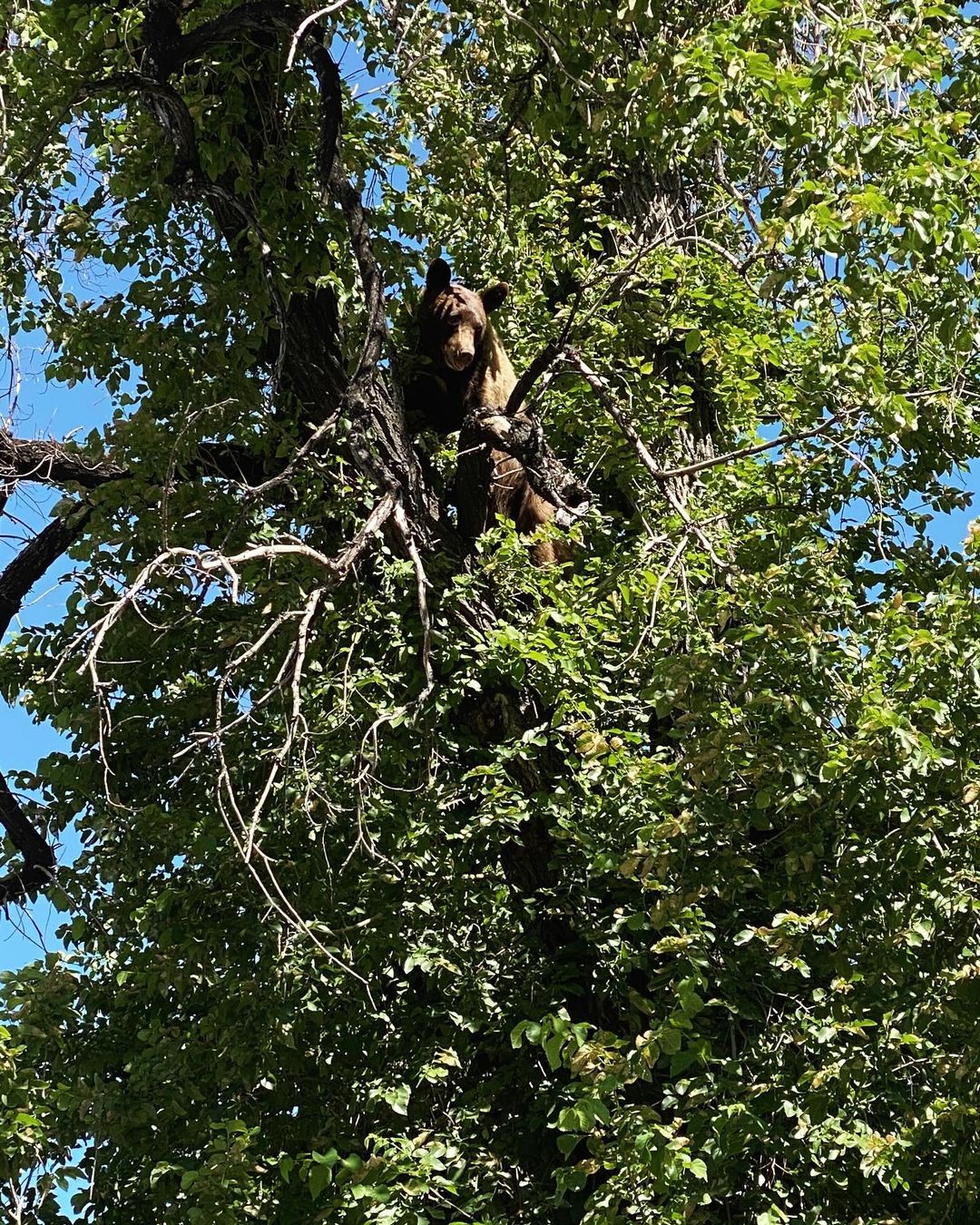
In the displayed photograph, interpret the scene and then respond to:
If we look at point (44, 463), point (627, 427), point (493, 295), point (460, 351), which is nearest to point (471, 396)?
point (460, 351)

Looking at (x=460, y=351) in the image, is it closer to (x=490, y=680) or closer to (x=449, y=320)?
(x=449, y=320)

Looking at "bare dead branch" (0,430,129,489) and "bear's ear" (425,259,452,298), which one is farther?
"bare dead branch" (0,430,129,489)

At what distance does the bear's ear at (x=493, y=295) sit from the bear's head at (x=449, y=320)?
3.1 inches

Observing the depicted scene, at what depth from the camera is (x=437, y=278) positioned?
6109 mm

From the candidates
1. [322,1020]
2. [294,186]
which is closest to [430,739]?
[322,1020]

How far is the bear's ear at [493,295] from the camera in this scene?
249 inches

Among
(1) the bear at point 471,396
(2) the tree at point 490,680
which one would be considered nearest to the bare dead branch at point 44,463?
(2) the tree at point 490,680

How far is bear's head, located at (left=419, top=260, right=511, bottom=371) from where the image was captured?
6.11 meters

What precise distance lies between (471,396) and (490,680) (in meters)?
1.53

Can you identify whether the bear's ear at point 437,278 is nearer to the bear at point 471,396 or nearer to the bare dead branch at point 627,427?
the bear at point 471,396

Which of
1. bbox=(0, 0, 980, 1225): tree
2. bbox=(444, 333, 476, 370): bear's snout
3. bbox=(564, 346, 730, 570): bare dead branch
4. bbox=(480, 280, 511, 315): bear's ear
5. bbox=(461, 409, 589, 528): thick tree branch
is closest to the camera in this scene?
bbox=(0, 0, 980, 1225): tree

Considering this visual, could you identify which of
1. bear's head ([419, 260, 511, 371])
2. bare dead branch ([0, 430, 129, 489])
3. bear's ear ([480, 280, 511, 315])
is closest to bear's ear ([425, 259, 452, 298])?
bear's head ([419, 260, 511, 371])

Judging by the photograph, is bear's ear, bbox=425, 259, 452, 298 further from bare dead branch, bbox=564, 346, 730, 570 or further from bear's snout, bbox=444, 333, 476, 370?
bare dead branch, bbox=564, 346, 730, 570

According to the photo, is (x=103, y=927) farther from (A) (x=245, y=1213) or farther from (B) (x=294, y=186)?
(B) (x=294, y=186)
